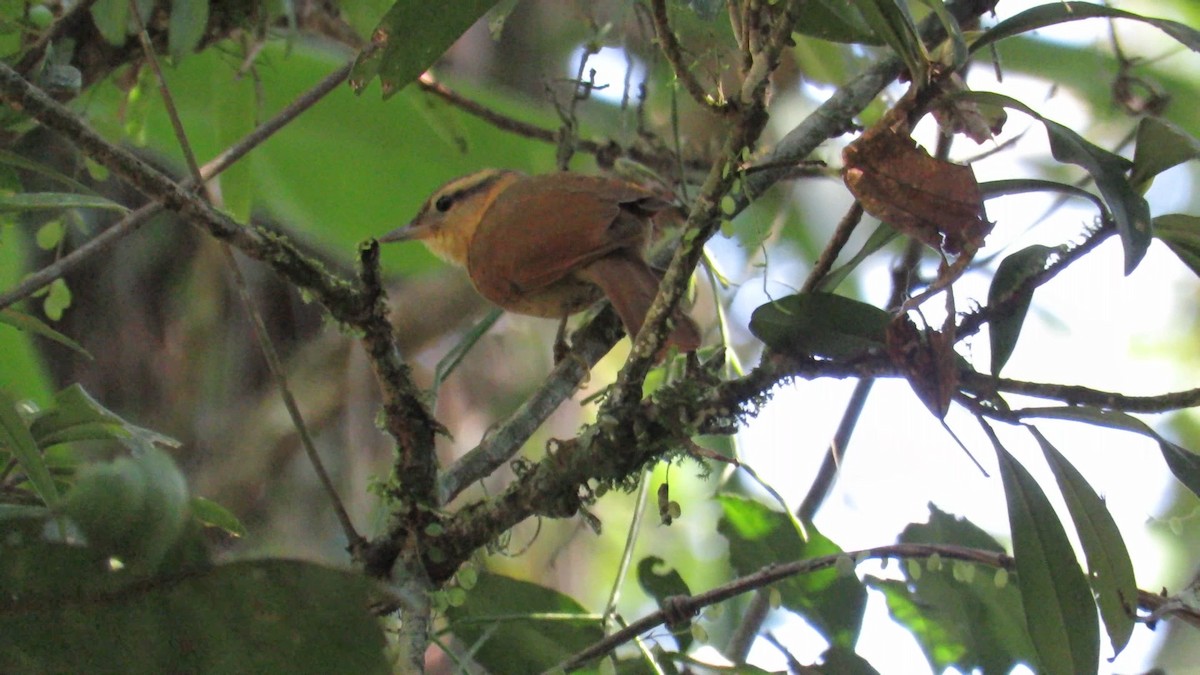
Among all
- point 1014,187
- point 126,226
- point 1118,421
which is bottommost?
point 1118,421

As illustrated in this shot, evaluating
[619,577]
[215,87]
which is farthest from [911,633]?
[215,87]

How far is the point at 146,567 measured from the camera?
958 millimetres

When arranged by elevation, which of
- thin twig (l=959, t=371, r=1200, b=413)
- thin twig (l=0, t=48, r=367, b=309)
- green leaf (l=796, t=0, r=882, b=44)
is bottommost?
thin twig (l=959, t=371, r=1200, b=413)

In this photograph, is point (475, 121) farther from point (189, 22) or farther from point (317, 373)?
point (189, 22)

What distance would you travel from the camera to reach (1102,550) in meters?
1.30

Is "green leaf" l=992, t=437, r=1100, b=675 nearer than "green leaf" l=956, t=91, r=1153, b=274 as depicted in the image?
No

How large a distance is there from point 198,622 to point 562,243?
1.44m

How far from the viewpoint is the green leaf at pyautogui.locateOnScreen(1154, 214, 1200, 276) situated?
1275 mm

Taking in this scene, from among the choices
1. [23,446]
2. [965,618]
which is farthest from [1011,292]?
[23,446]

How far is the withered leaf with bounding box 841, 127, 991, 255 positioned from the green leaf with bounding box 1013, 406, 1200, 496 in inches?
8.7

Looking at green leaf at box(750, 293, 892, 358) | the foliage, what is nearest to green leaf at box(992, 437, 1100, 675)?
the foliage

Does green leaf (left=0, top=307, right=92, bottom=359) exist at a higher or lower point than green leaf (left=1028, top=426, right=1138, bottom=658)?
higher

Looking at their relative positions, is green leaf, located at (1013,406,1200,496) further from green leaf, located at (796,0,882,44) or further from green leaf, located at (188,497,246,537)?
green leaf, located at (188,497,246,537)

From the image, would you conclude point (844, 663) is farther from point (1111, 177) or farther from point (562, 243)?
point (562, 243)
